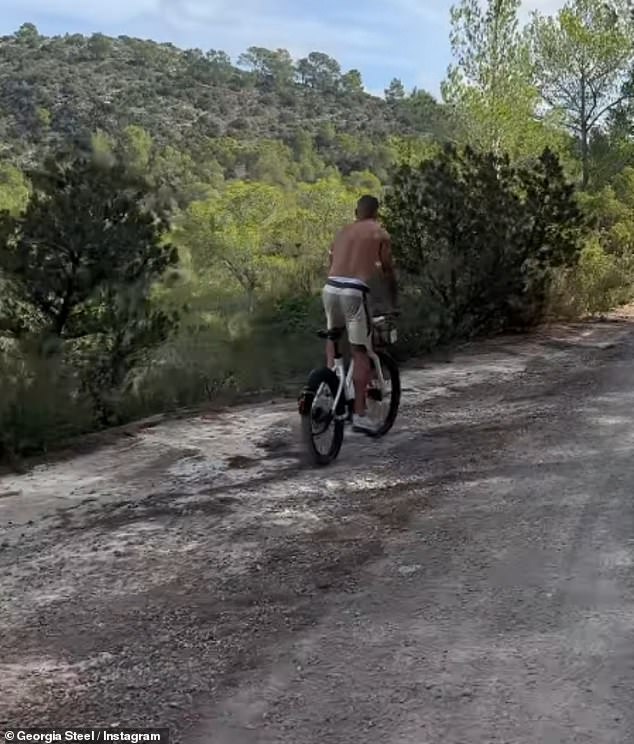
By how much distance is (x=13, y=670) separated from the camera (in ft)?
10.4

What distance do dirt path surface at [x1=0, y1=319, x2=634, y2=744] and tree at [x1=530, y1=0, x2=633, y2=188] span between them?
898 inches

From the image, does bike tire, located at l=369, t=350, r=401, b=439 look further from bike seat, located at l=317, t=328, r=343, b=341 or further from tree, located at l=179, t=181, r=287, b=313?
tree, located at l=179, t=181, r=287, b=313

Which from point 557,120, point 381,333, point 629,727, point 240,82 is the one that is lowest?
point 629,727

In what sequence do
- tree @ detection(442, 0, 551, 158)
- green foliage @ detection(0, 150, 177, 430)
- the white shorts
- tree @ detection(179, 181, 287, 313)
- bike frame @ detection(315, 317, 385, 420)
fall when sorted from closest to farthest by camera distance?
bike frame @ detection(315, 317, 385, 420) < the white shorts < green foliage @ detection(0, 150, 177, 430) < tree @ detection(442, 0, 551, 158) < tree @ detection(179, 181, 287, 313)

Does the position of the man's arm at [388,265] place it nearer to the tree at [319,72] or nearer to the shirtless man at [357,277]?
the shirtless man at [357,277]

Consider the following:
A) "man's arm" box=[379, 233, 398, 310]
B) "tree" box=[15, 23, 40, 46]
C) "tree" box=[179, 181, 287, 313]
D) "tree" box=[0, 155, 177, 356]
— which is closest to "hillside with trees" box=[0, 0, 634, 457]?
"tree" box=[0, 155, 177, 356]

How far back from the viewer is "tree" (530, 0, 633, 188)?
86.2 feet

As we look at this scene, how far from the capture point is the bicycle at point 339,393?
5.77 metres

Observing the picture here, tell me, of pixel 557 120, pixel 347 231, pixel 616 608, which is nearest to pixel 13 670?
pixel 616 608

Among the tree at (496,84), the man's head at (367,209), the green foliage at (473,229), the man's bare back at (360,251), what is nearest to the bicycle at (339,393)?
the man's bare back at (360,251)

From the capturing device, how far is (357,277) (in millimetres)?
→ 6055

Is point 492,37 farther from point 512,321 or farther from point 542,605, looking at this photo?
point 542,605

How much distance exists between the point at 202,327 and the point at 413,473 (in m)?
6.84

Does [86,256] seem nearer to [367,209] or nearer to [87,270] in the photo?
[87,270]
